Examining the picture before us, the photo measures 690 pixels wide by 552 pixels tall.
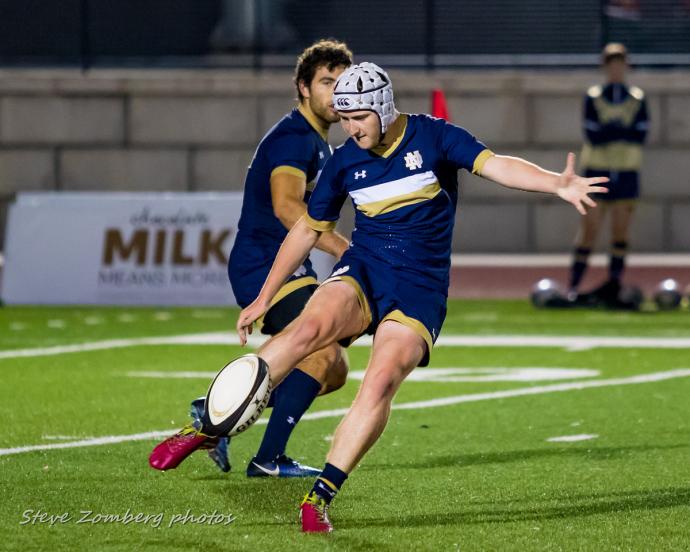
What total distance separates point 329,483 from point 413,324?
2.57 ft

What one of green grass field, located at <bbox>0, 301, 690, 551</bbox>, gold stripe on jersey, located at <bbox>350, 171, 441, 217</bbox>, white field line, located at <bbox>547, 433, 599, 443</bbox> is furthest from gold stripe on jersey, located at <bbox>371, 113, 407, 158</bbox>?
white field line, located at <bbox>547, 433, 599, 443</bbox>

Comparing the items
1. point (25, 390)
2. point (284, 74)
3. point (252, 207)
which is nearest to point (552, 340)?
point (25, 390)

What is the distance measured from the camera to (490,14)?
23125 millimetres

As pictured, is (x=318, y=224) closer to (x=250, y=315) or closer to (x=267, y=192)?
(x=250, y=315)

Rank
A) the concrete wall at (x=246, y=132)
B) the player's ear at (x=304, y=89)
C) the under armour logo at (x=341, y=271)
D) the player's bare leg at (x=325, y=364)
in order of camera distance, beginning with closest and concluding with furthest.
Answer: the under armour logo at (x=341, y=271) → the player's bare leg at (x=325, y=364) → the player's ear at (x=304, y=89) → the concrete wall at (x=246, y=132)

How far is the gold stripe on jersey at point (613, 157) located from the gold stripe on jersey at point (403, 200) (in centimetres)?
1081

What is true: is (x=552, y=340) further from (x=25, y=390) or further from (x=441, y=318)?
(x=441, y=318)

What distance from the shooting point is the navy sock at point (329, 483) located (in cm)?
686

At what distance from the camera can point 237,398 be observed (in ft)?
22.6

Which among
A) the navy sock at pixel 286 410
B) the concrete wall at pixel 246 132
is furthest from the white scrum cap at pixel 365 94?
the concrete wall at pixel 246 132

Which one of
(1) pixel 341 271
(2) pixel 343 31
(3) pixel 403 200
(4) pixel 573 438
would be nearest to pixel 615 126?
(2) pixel 343 31

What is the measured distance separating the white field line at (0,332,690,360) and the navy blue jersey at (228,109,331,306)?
18.0ft

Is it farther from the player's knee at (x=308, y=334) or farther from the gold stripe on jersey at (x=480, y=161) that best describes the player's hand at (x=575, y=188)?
the player's knee at (x=308, y=334)

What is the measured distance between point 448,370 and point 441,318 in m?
5.48
